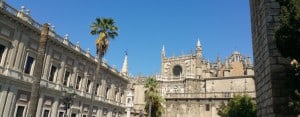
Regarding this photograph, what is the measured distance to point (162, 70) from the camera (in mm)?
76375

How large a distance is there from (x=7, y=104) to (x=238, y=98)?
2864 cm

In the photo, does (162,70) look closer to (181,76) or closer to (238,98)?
(181,76)

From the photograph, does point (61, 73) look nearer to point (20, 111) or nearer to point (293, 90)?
point (20, 111)

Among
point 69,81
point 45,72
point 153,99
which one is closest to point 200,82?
point 153,99

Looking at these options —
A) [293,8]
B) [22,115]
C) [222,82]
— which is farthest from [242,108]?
[293,8]

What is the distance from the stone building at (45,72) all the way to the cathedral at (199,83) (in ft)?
62.2

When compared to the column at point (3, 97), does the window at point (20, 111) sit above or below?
below

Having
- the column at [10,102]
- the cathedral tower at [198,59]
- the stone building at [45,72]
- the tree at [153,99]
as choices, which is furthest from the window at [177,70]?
the column at [10,102]

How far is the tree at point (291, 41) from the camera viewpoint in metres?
9.07

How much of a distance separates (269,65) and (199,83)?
169ft

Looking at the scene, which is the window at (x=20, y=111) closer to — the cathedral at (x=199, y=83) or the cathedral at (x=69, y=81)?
the cathedral at (x=69, y=81)

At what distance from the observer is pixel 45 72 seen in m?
26.9

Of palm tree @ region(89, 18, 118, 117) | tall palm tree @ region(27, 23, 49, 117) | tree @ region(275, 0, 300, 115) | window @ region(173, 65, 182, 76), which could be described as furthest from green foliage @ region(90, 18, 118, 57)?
window @ region(173, 65, 182, 76)

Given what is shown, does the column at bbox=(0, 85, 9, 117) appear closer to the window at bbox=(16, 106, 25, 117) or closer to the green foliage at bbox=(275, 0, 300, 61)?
the window at bbox=(16, 106, 25, 117)
